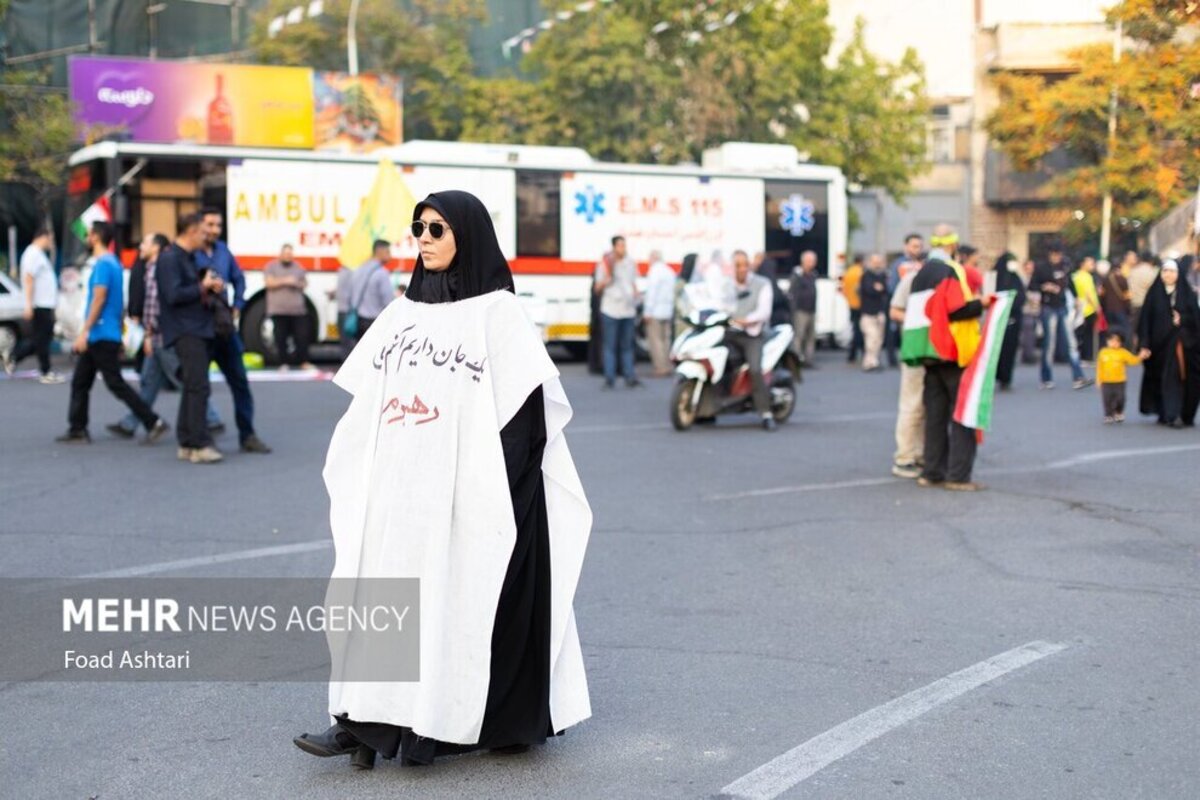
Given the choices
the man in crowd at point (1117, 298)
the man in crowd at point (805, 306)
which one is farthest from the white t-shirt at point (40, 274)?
the man in crowd at point (1117, 298)

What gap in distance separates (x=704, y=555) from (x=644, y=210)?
19185 mm

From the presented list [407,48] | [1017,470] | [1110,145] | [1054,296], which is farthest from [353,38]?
[1017,470]

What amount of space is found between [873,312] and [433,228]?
2036 cm

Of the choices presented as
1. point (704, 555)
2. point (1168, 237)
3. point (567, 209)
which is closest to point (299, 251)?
point (567, 209)

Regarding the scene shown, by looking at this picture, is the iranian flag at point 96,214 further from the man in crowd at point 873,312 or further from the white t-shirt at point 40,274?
the man in crowd at point 873,312

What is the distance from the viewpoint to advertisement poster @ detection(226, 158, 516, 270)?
23.9 meters

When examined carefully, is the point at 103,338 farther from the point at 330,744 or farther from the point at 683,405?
the point at 330,744

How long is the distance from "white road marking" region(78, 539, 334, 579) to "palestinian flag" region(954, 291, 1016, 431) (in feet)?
14.3

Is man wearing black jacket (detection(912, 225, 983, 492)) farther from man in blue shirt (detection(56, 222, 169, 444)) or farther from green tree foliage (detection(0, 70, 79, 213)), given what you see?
green tree foliage (detection(0, 70, 79, 213))

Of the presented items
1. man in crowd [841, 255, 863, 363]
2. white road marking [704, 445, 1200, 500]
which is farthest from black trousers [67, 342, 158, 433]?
man in crowd [841, 255, 863, 363]

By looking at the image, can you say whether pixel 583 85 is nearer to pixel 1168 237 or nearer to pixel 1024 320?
pixel 1024 320

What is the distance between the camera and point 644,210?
2747 centimetres

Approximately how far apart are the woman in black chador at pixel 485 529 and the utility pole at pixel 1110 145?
1002 centimetres

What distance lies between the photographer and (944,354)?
1082 cm
